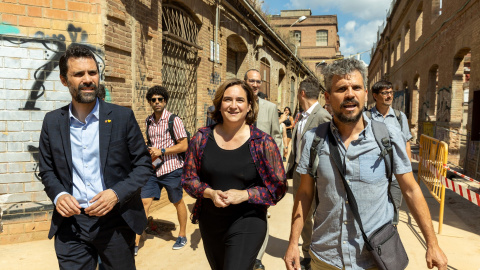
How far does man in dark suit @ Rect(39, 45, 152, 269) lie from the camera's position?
2268mm

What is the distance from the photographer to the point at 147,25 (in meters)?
6.03

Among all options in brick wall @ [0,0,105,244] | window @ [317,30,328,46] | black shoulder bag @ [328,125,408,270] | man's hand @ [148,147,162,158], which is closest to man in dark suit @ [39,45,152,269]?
black shoulder bag @ [328,125,408,270]

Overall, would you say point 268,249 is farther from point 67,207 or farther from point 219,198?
point 67,207

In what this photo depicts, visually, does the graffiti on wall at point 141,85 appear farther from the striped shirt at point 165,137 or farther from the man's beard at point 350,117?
the man's beard at point 350,117

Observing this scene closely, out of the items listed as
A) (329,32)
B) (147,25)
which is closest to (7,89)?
(147,25)

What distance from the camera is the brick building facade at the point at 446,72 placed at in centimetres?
926

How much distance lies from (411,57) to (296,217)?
18.8m

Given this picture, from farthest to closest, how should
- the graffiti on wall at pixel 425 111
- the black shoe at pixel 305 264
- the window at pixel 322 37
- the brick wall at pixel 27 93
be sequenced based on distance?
the window at pixel 322 37, the graffiti on wall at pixel 425 111, the brick wall at pixel 27 93, the black shoe at pixel 305 264

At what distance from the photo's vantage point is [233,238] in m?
2.49

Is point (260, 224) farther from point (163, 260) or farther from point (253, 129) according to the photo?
point (163, 260)

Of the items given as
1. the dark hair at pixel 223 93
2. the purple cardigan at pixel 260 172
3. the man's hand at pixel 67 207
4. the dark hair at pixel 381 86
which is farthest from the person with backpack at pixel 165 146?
the dark hair at pixel 381 86

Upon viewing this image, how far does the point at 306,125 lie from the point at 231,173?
5.41 feet

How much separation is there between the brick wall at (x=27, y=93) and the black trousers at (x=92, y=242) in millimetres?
2915

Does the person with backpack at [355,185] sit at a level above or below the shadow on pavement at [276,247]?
above
